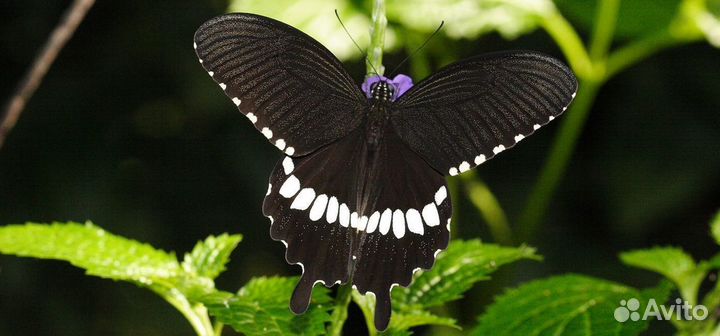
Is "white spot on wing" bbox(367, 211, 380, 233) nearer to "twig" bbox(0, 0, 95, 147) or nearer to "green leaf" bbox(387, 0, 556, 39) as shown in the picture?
"twig" bbox(0, 0, 95, 147)

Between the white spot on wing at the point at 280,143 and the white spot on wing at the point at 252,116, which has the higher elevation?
the white spot on wing at the point at 252,116

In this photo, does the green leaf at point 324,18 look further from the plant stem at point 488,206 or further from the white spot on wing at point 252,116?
the white spot on wing at point 252,116

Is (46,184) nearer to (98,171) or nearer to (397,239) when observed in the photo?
(98,171)

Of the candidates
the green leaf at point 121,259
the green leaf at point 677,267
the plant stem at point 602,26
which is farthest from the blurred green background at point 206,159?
the green leaf at point 121,259

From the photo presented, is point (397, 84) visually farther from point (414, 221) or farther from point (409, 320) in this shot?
point (409, 320)

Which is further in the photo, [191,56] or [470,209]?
[470,209]

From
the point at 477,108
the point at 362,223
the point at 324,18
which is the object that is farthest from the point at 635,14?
the point at 362,223

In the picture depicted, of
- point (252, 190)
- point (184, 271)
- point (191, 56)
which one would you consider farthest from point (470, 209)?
point (184, 271)
